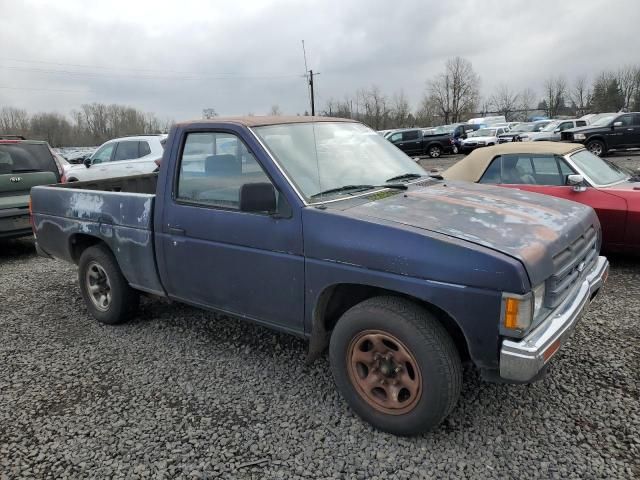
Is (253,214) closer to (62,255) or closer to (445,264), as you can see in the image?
(445,264)

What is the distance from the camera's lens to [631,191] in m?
5.28

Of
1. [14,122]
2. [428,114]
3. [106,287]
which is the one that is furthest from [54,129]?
[106,287]

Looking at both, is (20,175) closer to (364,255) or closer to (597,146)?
(364,255)

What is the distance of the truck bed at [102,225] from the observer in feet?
12.7

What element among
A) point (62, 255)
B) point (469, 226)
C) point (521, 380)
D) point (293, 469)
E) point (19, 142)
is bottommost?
point (293, 469)

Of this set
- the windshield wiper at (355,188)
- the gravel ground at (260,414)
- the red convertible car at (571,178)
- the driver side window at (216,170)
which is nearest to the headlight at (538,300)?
the gravel ground at (260,414)

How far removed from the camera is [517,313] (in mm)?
2229

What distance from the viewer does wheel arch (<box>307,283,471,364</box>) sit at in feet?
8.68

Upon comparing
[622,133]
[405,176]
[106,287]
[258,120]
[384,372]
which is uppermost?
[622,133]

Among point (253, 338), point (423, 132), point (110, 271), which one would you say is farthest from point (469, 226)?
point (423, 132)

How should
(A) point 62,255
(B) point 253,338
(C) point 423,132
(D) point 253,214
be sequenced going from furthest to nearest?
1. (C) point 423,132
2. (A) point 62,255
3. (B) point 253,338
4. (D) point 253,214

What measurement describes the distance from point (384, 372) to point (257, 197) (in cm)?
127

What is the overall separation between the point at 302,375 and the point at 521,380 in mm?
1626

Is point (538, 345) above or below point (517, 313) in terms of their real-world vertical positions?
below
